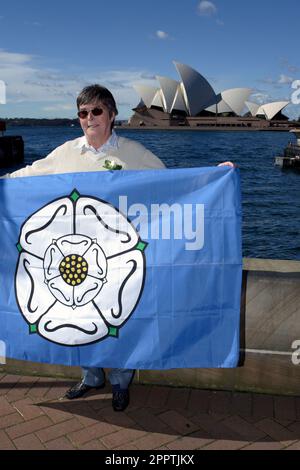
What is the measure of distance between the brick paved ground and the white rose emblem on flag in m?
0.55

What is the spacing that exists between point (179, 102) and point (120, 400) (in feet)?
360

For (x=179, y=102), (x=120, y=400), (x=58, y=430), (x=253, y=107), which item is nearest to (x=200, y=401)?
(x=120, y=400)

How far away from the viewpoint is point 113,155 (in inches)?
139

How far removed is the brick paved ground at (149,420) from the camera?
3.10m

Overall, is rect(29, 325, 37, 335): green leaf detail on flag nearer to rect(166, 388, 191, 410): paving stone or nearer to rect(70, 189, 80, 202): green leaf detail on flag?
rect(70, 189, 80, 202): green leaf detail on flag

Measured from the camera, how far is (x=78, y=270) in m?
3.42

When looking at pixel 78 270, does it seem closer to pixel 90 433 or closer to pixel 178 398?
pixel 90 433

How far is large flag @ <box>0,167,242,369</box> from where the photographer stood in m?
3.23

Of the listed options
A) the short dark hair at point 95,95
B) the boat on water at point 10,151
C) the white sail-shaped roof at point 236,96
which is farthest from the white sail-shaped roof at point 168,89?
the short dark hair at point 95,95

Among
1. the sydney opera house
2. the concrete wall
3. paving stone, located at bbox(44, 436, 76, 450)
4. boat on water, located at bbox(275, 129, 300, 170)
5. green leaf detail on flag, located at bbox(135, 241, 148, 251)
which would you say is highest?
the sydney opera house

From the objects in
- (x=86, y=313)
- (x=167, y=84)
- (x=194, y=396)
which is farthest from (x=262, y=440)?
(x=167, y=84)

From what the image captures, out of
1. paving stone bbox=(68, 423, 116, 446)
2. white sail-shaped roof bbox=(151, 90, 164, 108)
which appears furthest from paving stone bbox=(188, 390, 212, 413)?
white sail-shaped roof bbox=(151, 90, 164, 108)

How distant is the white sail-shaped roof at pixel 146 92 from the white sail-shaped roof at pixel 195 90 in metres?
8.37
